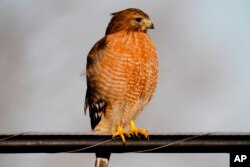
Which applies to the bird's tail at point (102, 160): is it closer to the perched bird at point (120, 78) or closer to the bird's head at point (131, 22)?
the perched bird at point (120, 78)

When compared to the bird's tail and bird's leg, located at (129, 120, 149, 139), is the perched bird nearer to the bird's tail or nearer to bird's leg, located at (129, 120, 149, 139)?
bird's leg, located at (129, 120, 149, 139)

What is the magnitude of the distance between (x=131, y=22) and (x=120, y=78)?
954mm

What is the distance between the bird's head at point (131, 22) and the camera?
368 inches

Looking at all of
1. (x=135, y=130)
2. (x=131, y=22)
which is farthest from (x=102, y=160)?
(x=131, y=22)

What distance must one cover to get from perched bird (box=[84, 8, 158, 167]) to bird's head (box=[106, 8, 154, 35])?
0.22ft

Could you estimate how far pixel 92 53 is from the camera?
9078mm

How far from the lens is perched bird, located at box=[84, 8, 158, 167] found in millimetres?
8789

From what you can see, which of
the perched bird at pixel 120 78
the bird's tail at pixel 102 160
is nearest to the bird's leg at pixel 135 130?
the perched bird at pixel 120 78

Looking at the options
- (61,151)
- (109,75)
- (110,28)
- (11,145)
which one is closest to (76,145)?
(61,151)

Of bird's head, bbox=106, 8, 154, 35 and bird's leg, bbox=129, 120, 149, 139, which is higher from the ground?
bird's head, bbox=106, 8, 154, 35

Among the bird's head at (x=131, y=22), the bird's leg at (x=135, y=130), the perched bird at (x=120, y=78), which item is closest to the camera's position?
the bird's leg at (x=135, y=130)

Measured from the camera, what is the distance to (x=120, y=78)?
879 centimetres

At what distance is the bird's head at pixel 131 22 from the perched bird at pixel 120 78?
0.22ft

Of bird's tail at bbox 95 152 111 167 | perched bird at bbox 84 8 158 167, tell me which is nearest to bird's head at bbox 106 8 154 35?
perched bird at bbox 84 8 158 167
